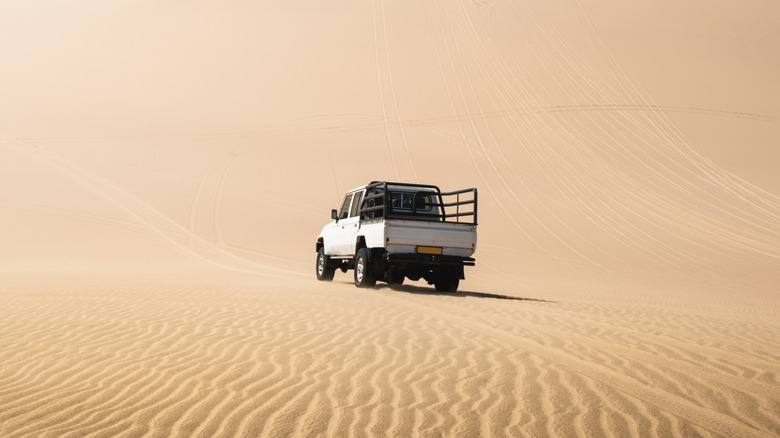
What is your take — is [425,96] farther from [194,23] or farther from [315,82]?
[194,23]

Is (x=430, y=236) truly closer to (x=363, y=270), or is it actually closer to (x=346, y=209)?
(x=363, y=270)

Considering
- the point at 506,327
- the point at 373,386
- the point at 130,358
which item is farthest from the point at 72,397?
the point at 506,327

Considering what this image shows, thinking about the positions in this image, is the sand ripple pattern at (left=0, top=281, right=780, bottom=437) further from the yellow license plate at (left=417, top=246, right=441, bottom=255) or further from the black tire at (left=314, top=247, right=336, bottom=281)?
the black tire at (left=314, top=247, right=336, bottom=281)

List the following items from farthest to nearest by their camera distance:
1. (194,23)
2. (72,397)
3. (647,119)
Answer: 1. (194,23)
2. (647,119)
3. (72,397)

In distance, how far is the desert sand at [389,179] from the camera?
560 centimetres

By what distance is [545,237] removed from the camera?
1054 inches

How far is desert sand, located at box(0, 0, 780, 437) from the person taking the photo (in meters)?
5.60

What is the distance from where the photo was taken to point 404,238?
1458 cm

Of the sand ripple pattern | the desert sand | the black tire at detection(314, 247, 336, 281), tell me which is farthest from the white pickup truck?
the sand ripple pattern

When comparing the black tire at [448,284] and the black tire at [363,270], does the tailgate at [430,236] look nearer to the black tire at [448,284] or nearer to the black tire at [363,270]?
the black tire at [448,284]

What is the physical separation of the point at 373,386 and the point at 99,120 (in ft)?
129

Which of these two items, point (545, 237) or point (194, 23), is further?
point (194, 23)

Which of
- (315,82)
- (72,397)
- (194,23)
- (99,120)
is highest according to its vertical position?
(194,23)

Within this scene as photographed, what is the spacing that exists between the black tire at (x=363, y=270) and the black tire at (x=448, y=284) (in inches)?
54.3
